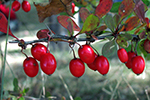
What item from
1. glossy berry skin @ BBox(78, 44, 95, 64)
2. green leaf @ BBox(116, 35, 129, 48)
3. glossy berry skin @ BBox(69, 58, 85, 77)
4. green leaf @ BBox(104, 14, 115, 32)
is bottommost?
glossy berry skin @ BBox(69, 58, 85, 77)

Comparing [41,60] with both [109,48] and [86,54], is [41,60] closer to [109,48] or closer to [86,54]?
[86,54]

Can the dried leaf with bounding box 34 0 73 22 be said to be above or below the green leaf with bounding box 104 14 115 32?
above

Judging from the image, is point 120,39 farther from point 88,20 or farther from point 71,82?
point 71,82

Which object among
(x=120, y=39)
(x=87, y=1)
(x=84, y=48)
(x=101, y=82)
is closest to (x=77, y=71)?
(x=84, y=48)

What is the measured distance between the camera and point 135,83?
201 centimetres

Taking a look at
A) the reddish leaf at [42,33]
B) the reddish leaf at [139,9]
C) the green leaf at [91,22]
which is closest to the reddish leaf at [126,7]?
the reddish leaf at [139,9]

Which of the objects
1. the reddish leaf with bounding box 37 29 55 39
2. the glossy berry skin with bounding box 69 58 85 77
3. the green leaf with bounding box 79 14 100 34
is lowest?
the glossy berry skin with bounding box 69 58 85 77

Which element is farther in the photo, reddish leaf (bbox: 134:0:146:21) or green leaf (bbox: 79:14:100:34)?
reddish leaf (bbox: 134:0:146:21)

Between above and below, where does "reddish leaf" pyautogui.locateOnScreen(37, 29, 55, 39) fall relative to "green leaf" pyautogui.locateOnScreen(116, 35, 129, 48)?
above

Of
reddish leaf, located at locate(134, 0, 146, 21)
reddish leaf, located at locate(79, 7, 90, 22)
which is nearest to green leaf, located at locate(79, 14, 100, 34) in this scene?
reddish leaf, located at locate(79, 7, 90, 22)

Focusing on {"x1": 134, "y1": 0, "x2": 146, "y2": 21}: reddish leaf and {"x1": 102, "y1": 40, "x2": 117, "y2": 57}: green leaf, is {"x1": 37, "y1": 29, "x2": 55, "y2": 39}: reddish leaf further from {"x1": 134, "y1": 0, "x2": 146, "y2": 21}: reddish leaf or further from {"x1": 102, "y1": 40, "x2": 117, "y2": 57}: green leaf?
{"x1": 134, "y1": 0, "x2": 146, "y2": 21}: reddish leaf

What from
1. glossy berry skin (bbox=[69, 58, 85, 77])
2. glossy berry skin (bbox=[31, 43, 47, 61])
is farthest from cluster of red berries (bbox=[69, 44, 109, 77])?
glossy berry skin (bbox=[31, 43, 47, 61])

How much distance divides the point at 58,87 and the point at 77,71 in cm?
150

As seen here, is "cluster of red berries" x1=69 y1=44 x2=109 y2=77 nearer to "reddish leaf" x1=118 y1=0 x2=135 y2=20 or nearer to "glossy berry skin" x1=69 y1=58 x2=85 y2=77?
"glossy berry skin" x1=69 y1=58 x2=85 y2=77
